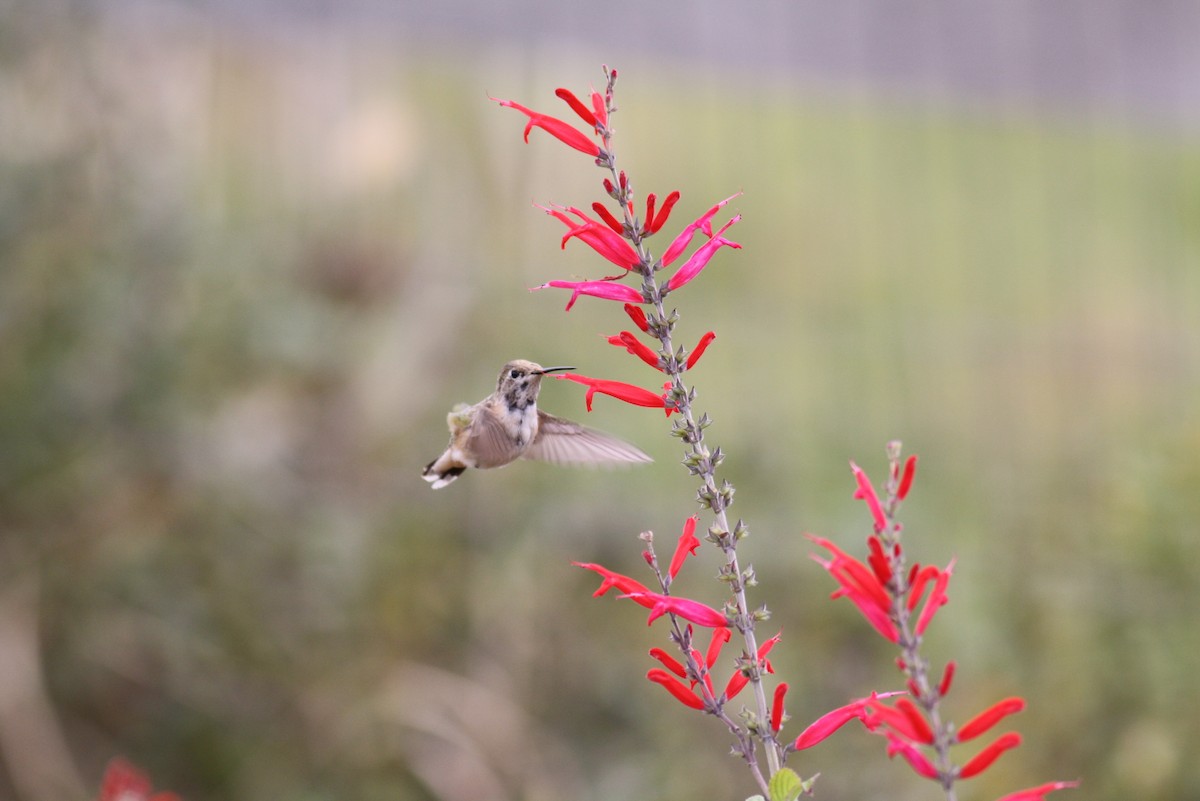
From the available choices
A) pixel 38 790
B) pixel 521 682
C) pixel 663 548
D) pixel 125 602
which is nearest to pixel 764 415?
pixel 663 548

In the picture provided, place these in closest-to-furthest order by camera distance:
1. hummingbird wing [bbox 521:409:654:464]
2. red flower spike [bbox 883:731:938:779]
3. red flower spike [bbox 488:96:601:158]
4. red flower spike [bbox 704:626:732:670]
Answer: red flower spike [bbox 883:731:938:779] < red flower spike [bbox 704:626:732:670] < red flower spike [bbox 488:96:601:158] < hummingbird wing [bbox 521:409:654:464]

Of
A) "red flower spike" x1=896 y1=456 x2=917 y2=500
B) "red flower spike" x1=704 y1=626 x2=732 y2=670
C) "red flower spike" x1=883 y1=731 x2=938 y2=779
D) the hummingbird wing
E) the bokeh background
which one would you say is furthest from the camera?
the bokeh background

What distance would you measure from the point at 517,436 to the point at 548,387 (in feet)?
7.46

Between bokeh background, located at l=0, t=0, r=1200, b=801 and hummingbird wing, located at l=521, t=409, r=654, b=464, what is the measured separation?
155 centimetres

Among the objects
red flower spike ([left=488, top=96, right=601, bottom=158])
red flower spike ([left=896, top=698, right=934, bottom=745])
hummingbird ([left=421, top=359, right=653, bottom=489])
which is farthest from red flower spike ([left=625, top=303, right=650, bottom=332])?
hummingbird ([left=421, top=359, right=653, bottom=489])

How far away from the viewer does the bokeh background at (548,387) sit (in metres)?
3.12

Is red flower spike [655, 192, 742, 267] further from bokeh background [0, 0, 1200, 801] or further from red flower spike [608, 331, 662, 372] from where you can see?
bokeh background [0, 0, 1200, 801]

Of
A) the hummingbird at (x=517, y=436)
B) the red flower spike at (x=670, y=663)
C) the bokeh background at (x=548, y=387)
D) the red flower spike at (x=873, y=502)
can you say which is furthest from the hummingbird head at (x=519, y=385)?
the bokeh background at (x=548, y=387)

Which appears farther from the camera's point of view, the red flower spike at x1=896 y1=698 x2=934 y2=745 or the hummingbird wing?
the hummingbird wing

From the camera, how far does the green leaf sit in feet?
2.80

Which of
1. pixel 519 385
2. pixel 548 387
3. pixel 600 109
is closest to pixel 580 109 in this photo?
pixel 600 109

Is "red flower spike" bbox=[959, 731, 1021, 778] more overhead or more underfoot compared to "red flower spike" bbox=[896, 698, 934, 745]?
more underfoot

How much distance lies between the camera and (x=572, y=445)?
169 centimetres

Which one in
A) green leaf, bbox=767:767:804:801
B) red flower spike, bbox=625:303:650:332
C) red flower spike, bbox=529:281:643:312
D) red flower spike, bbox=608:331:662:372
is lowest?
green leaf, bbox=767:767:804:801
